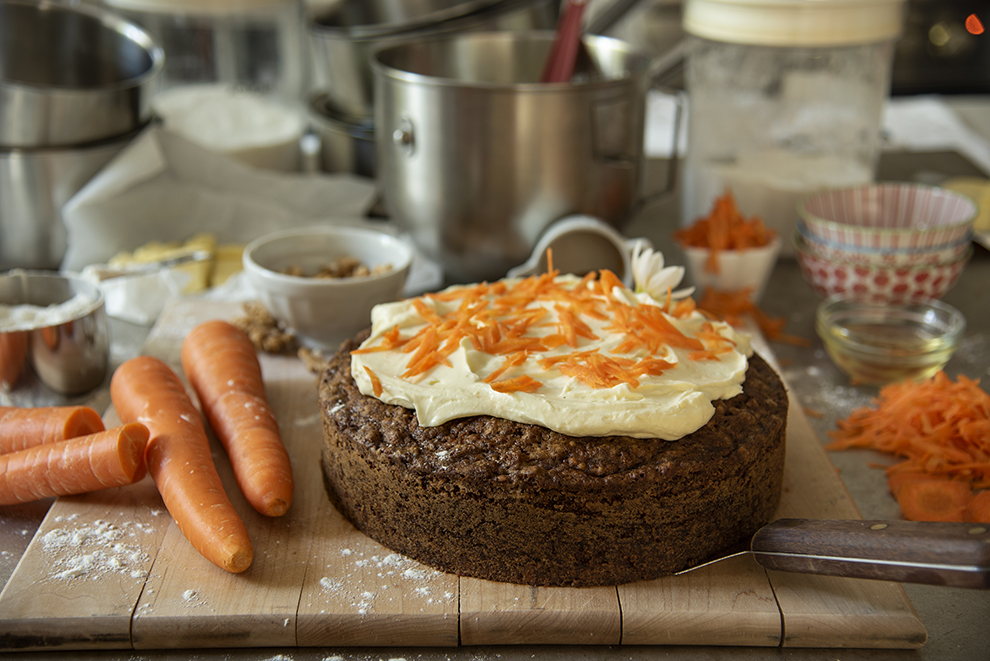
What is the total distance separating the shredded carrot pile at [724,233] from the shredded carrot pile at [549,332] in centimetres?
62

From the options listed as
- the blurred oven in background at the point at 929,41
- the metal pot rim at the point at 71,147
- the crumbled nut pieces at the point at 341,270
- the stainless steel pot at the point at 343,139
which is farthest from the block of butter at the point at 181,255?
the blurred oven in background at the point at 929,41

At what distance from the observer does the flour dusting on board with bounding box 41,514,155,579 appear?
1.37 meters

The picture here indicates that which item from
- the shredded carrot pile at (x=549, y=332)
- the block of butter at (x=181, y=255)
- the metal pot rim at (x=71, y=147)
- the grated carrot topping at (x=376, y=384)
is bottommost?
the block of butter at (x=181, y=255)

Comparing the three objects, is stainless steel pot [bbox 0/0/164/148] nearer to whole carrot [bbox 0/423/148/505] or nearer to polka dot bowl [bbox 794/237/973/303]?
whole carrot [bbox 0/423/148/505]

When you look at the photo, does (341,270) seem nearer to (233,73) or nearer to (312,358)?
(312,358)

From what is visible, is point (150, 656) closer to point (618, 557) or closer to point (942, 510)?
point (618, 557)

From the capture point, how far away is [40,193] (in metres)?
2.44

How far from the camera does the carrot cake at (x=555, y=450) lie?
1315 millimetres

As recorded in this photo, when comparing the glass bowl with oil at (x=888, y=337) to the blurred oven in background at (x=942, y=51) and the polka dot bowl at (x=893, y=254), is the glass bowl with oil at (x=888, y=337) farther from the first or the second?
the blurred oven in background at (x=942, y=51)

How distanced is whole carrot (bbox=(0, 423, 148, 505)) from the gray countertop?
0.08 metres

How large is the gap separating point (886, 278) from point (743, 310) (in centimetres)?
35

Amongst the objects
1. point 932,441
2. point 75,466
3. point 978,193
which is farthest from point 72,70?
point 978,193

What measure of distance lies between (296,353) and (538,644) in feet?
3.38

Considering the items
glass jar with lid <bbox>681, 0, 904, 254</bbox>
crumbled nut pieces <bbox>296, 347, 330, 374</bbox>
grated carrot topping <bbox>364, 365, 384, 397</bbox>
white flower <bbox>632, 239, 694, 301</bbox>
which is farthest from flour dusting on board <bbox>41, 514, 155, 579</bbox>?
glass jar with lid <bbox>681, 0, 904, 254</bbox>
